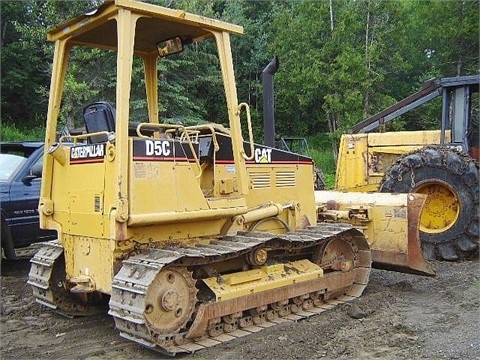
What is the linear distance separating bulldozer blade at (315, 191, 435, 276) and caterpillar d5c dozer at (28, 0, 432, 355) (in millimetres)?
34

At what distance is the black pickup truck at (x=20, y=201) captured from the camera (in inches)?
306

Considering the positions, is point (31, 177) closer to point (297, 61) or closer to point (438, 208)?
point (438, 208)

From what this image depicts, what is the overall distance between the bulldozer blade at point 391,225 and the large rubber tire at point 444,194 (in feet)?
5.75

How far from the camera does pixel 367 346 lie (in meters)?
4.89

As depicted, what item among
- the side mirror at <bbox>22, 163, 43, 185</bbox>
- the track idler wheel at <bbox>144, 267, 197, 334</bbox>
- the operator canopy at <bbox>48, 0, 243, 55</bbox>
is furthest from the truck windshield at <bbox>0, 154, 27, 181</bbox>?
the track idler wheel at <bbox>144, 267, 197, 334</bbox>

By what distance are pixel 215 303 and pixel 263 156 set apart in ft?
6.01

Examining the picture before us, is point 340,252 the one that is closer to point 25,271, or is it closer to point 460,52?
point 25,271

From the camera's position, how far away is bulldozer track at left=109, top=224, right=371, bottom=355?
4.52 m

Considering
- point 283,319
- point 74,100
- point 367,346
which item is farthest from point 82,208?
point 74,100

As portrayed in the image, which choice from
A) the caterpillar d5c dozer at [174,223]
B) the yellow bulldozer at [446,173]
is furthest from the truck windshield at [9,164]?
the yellow bulldozer at [446,173]

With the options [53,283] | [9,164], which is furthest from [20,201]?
[53,283]

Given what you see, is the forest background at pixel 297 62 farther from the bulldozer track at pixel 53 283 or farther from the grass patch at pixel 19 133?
the bulldozer track at pixel 53 283

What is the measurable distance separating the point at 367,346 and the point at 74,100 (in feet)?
52.7

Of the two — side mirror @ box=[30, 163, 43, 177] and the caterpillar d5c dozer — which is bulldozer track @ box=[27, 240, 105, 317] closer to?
the caterpillar d5c dozer
